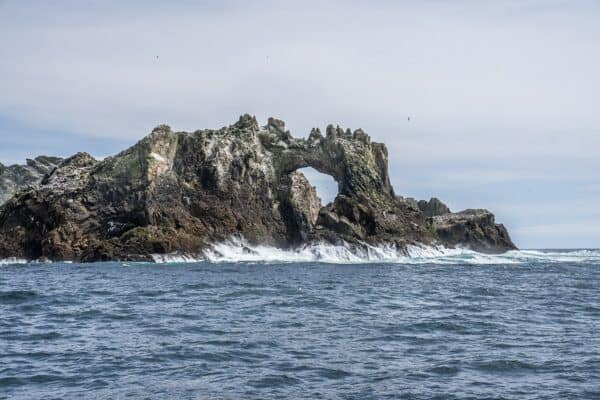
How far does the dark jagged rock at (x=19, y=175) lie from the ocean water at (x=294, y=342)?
94.4 m

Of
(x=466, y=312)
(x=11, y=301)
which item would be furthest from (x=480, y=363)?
(x=11, y=301)

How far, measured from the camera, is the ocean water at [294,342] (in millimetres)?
16703

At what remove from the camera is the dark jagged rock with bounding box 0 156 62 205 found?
128 m

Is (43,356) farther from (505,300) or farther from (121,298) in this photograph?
(505,300)

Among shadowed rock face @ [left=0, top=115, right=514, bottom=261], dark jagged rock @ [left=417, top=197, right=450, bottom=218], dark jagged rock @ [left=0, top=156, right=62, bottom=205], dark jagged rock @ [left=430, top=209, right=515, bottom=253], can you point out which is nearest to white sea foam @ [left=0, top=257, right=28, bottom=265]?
shadowed rock face @ [left=0, top=115, right=514, bottom=261]

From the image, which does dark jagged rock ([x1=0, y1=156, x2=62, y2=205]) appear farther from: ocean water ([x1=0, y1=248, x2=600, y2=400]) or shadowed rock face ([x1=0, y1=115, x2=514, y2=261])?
ocean water ([x1=0, y1=248, x2=600, y2=400])

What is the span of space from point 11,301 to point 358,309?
17.0 m

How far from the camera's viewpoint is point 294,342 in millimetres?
22484

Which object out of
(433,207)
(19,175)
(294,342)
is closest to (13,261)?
(19,175)

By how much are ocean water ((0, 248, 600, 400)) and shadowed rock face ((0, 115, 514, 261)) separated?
42.7 metres

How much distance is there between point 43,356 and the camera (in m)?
19.8

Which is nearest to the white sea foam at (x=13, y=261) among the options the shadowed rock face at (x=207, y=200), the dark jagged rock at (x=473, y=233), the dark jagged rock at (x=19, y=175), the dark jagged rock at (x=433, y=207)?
the shadowed rock face at (x=207, y=200)

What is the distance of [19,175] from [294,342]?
12207cm

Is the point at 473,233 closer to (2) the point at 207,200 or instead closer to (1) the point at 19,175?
(2) the point at 207,200
